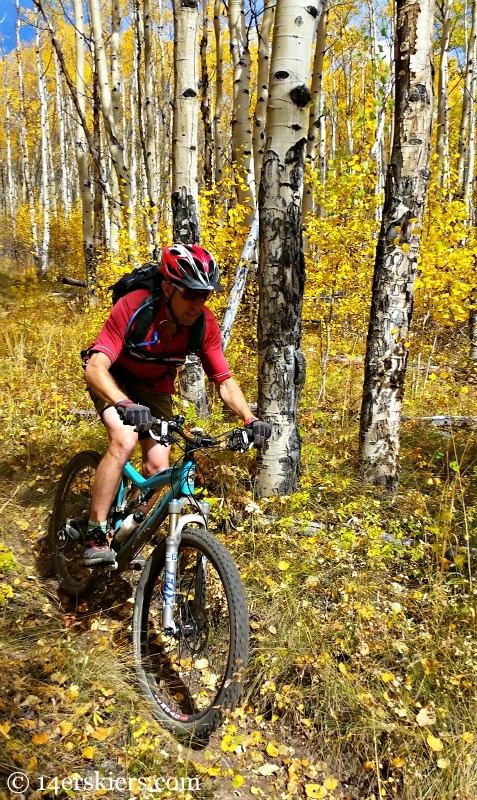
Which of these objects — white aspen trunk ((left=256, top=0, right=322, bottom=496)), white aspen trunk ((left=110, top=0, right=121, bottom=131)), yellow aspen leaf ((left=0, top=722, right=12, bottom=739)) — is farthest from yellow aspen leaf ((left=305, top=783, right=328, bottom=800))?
white aspen trunk ((left=110, top=0, right=121, bottom=131))

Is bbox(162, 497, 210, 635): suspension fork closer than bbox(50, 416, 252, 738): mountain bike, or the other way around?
bbox(50, 416, 252, 738): mountain bike

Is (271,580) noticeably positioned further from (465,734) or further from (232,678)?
(465,734)

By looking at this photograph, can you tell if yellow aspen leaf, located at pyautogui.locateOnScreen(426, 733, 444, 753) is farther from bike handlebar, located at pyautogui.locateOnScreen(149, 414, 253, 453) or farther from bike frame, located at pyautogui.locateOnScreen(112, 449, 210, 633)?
bike handlebar, located at pyautogui.locateOnScreen(149, 414, 253, 453)

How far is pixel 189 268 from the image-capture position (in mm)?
2617

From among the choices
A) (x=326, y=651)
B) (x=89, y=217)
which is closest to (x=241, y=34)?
(x=89, y=217)

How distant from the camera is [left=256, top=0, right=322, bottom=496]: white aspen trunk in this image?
3258mm

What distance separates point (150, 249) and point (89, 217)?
506 centimetres

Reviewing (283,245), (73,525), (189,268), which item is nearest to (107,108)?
(283,245)

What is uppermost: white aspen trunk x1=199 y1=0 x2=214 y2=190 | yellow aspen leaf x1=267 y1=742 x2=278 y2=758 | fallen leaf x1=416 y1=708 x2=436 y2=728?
white aspen trunk x1=199 y1=0 x2=214 y2=190

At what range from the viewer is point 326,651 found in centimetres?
269

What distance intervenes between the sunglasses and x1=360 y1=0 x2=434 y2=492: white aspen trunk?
5.90 ft

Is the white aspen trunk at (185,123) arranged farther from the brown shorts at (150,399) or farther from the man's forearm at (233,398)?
the man's forearm at (233,398)

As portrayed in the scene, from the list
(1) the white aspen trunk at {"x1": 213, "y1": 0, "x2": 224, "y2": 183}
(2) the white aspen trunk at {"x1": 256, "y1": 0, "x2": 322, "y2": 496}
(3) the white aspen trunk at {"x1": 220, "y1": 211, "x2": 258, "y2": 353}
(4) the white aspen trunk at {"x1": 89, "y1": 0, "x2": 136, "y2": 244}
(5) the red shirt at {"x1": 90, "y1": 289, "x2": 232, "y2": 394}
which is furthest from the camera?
(1) the white aspen trunk at {"x1": 213, "y1": 0, "x2": 224, "y2": 183}

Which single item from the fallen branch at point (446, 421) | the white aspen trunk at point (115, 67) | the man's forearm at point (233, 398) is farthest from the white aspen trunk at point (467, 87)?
the man's forearm at point (233, 398)
